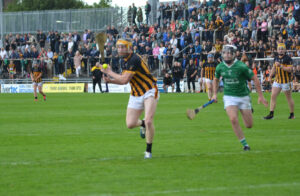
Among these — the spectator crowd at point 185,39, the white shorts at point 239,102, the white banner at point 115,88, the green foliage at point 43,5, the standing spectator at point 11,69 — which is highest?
the green foliage at point 43,5

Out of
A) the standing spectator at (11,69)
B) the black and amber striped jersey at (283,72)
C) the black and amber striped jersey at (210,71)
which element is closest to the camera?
the black and amber striped jersey at (283,72)

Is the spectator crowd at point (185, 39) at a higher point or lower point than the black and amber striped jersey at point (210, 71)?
higher

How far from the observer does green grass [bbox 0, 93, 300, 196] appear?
7.38 meters

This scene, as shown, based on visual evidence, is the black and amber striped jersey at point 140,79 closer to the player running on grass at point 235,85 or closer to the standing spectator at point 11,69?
the player running on grass at point 235,85

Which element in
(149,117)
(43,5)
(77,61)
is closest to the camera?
(149,117)

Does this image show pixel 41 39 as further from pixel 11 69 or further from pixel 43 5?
pixel 43 5

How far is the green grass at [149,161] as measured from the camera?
24.2 feet

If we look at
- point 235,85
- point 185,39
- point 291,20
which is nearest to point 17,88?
point 185,39

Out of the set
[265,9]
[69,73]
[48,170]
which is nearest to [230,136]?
[48,170]

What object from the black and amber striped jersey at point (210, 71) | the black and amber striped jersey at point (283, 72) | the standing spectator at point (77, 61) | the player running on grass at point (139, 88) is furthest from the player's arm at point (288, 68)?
the standing spectator at point (77, 61)

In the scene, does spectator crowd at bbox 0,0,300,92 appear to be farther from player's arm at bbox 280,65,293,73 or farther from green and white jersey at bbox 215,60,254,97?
green and white jersey at bbox 215,60,254,97

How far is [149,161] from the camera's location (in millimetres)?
9547

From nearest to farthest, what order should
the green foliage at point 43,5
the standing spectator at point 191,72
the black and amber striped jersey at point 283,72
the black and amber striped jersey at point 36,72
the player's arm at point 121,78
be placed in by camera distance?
the player's arm at point 121,78
the black and amber striped jersey at point 283,72
the black and amber striped jersey at point 36,72
the standing spectator at point 191,72
the green foliage at point 43,5

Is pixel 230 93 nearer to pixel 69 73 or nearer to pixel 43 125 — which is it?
pixel 43 125
